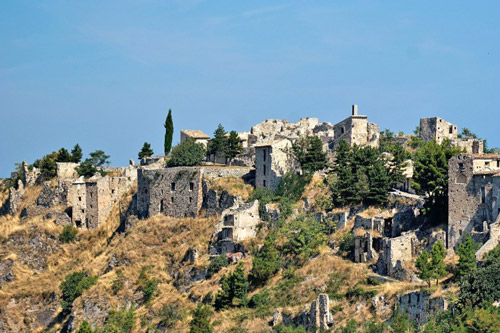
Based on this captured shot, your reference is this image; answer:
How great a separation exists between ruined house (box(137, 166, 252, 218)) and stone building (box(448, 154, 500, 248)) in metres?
26.7

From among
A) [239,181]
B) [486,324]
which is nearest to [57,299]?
[239,181]

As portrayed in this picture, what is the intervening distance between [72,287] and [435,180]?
110ft

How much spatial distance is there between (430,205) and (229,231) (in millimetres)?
18495

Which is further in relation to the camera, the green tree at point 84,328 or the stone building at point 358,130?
the stone building at point 358,130

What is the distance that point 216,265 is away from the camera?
7550 centimetres

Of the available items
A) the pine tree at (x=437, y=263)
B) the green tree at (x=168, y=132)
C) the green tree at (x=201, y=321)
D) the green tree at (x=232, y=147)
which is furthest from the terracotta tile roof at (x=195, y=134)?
the pine tree at (x=437, y=263)

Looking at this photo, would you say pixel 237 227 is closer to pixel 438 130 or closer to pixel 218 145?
pixel 218 145

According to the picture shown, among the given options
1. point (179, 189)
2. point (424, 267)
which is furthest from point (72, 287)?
A: point (424, 267)

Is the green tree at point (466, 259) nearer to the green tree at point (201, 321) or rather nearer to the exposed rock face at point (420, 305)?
the exposed rock face at point (420, 305)

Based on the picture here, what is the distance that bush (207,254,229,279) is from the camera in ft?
247

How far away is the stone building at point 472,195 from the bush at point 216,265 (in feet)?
65.8

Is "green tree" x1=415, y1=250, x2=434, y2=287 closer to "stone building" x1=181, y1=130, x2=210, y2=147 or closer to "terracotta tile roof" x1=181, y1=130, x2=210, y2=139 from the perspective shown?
"stone building" x1=181, y1=130, x2=210, y2=147

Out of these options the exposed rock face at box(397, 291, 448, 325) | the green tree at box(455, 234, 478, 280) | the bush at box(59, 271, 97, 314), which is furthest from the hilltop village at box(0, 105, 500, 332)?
the green tree at box(455, 234, 478, 280)

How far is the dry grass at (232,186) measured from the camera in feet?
272
